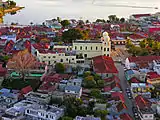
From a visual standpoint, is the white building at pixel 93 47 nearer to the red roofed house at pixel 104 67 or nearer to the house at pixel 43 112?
the red roofed house at pixel 104 67

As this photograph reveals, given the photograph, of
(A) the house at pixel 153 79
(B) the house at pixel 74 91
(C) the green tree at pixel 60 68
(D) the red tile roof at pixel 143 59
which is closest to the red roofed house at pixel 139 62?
(D) the red tile roof at pixel 143 59

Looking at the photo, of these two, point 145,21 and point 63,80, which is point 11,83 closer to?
point 63,80

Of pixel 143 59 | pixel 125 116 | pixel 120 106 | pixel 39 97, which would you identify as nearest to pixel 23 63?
pixel 39 97

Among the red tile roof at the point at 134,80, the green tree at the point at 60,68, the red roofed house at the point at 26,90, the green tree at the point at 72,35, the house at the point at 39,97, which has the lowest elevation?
the house at the point at 39,97

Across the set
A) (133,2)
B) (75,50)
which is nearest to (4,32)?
(75,50)

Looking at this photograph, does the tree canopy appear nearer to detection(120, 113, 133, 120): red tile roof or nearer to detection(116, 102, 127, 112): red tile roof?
detection(116, 102, 127, 112): red tile roof

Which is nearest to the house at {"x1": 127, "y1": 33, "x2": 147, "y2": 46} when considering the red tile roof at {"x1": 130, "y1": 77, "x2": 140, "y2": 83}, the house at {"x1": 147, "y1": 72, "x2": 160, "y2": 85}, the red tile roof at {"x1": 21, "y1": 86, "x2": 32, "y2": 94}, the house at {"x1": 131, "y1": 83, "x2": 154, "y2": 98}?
the house at {"x1": 147, "y1": 72, "x2": 160, "y2": 85}
